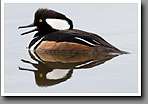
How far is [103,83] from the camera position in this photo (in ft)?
12.6

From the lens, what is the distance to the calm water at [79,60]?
3.86 meters

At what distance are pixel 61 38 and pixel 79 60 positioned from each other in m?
0.29

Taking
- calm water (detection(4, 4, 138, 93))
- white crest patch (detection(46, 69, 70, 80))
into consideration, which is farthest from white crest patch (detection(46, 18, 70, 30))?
white crest patch (detection(46, 69, 70, 80))

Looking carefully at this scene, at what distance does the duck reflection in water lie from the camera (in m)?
3.86

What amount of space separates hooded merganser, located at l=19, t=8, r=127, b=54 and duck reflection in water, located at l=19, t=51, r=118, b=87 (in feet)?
0.24

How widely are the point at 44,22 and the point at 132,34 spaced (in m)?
0.79

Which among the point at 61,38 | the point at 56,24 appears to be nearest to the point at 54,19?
the point at 56,24

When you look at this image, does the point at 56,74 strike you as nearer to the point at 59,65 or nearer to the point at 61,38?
the point at 59,65

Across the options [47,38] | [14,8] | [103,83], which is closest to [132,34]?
[103,83]

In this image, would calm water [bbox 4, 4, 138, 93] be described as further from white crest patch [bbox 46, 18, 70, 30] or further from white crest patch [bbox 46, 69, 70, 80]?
white crest patch [bbox 46, 18, 70, 30]

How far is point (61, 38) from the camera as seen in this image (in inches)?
160

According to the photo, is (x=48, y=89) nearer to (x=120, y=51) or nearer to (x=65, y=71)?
(x=65, y=71)

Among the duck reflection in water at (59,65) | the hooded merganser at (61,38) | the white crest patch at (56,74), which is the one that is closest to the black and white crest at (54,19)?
the hooded merganser at (61,38)

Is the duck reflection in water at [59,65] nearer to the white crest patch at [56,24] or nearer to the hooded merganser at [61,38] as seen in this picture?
the hooded merganser at [61,38]
